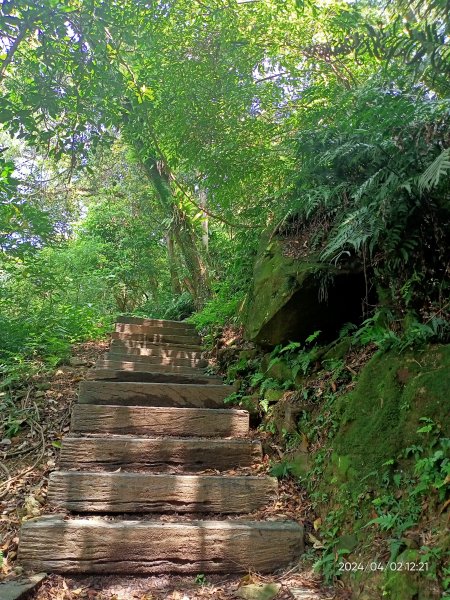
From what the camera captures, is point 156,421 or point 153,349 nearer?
point 156,421

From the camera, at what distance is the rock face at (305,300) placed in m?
3.48

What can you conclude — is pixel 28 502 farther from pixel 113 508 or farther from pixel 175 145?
pixel 175 145

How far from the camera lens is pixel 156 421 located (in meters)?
3.45

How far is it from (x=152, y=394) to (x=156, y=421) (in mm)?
458

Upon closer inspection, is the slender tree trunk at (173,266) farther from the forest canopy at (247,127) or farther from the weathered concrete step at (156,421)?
the weathered concrete step at (156,421)

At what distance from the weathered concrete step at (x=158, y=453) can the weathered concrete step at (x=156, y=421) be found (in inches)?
6.2

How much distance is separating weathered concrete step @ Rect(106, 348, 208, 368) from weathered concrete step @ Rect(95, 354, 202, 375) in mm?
112

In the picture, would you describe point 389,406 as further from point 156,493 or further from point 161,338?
point 161,338

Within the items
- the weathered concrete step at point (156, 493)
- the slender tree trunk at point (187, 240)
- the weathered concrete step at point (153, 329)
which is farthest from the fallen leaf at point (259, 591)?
the slender tree trunk at point (187, 240)

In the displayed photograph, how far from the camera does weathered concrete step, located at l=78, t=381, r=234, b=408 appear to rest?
372cm

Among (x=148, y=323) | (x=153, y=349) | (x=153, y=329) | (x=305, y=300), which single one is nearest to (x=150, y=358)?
(x=153, y=349)

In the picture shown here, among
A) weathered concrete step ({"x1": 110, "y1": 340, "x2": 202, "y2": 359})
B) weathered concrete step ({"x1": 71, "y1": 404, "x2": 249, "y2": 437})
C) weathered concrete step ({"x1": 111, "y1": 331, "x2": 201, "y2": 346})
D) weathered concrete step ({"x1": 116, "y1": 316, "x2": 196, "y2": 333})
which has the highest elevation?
weathered concrete step ({"x1": 116, "y1": 316, "x2": 196, "y2": 333})

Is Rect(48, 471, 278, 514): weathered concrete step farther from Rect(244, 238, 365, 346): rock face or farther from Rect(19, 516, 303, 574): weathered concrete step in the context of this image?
Rect(244, 238, 365, 346): rock face

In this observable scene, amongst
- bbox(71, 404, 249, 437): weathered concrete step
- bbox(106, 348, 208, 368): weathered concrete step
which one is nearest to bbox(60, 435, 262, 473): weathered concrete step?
bbox(71, 404, 249, 437): weathered concrete step
